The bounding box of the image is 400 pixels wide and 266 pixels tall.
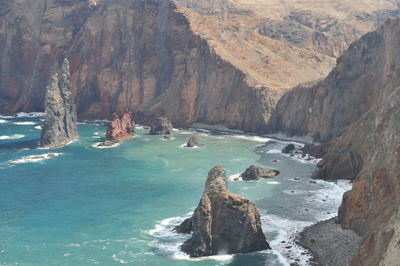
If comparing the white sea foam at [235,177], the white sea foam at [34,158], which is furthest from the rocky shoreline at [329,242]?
the white sea foam at [34,158]

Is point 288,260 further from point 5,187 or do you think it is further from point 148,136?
point 148,136

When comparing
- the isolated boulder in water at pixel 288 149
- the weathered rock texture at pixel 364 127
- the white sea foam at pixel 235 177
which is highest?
the weathered rock texture at pixel 364 127

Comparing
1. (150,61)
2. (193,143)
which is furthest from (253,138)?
(150,61)

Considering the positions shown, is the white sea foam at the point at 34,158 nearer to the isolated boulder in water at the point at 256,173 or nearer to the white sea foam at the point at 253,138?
the isolated boulder in water at the point at 256,173

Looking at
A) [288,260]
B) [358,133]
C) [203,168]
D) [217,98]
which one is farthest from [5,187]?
[217,98]

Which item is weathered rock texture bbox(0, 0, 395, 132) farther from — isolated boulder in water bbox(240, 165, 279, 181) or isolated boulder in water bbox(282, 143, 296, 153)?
isolated boulder in water bbox(240, 165, 279, 181)
